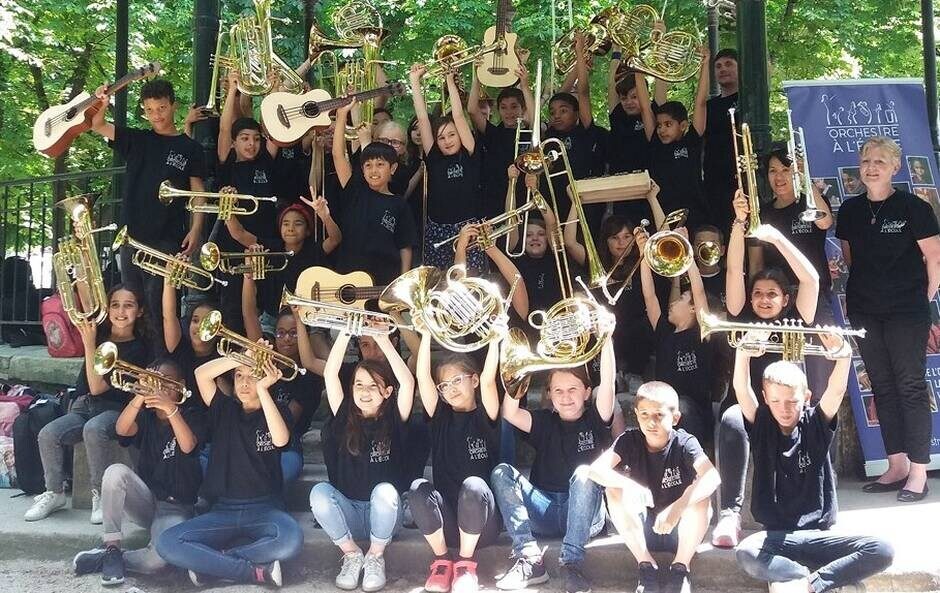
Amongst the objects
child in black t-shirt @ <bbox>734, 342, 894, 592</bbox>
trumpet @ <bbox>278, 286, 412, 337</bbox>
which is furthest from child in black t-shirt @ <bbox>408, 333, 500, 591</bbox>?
child in black t-shirt @ <bbox>734, 342, 894, 592</bbox>

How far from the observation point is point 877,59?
9211mm

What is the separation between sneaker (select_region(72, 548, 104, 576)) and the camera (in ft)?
15.3

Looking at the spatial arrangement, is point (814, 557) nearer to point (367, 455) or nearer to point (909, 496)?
point (909, 496)

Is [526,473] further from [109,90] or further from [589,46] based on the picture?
[109,90]

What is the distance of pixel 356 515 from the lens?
4641 millimetres

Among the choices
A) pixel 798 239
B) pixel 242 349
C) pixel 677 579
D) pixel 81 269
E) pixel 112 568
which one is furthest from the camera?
pixel 81 269

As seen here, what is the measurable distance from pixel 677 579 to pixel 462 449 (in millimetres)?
1252

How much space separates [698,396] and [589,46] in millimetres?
2742

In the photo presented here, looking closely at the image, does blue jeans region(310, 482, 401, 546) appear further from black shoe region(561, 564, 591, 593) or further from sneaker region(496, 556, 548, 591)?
black shoe region(561, 564, 591, 593)

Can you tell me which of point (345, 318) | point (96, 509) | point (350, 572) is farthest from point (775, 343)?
point (96, 509)

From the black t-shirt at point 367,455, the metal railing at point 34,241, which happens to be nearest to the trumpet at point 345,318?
the black t-shirt at point 367,455

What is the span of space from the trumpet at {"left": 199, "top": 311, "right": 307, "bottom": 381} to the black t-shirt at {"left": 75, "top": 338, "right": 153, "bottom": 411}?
0.55 metres

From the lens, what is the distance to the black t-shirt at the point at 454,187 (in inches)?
233

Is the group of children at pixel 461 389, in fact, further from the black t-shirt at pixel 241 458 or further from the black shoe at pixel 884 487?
the black shoe at pixel 884 487
